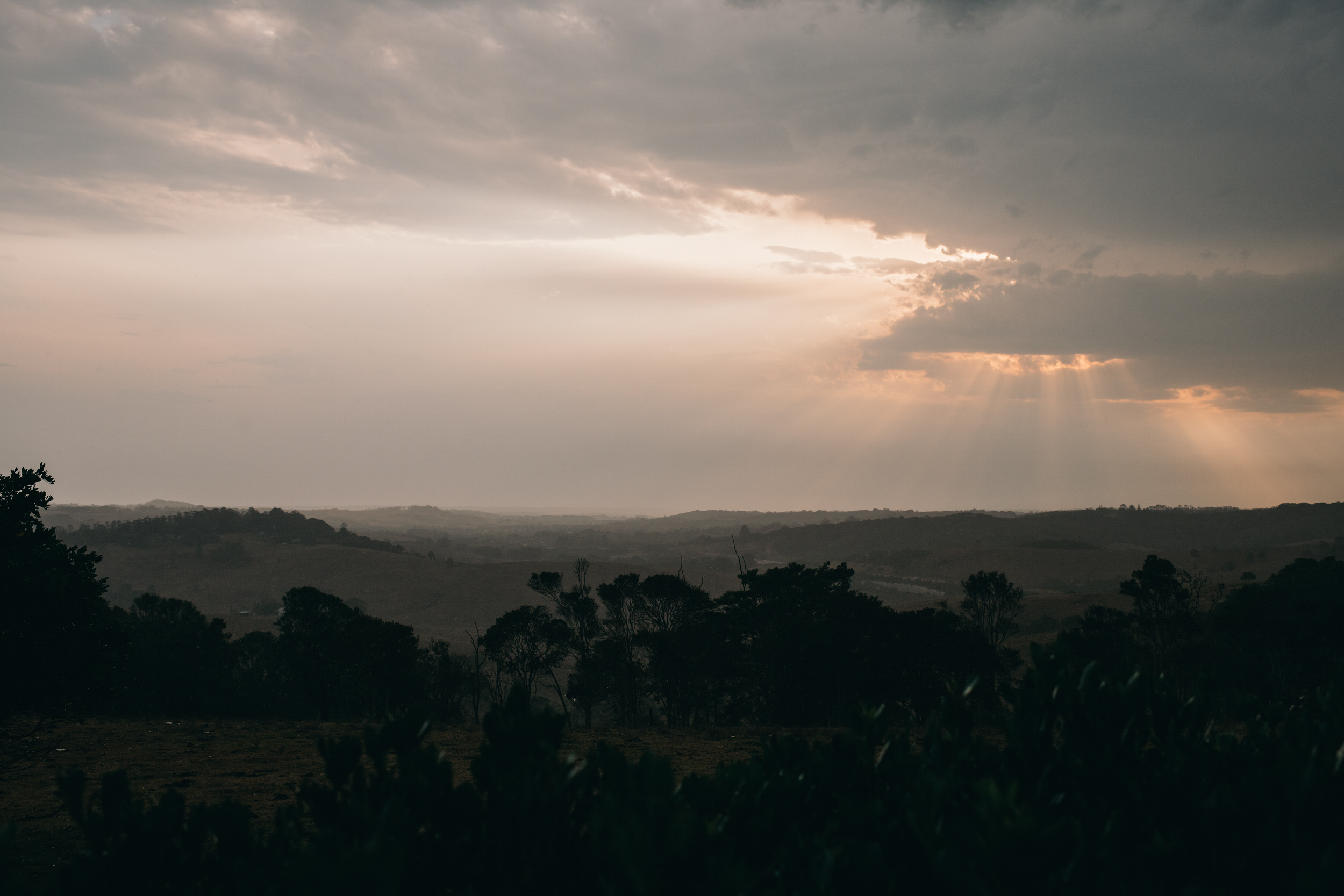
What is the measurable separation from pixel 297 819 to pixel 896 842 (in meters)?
3.66

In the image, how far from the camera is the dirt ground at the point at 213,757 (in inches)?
661

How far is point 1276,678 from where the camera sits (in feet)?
116

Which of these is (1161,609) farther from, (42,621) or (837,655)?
(42,621)

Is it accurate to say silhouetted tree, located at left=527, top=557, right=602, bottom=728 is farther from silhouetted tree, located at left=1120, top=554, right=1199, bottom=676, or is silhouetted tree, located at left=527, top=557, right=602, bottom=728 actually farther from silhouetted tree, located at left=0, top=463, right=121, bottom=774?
silhouetted tree, located at left=1120, top=554, right=1199, bottom=676

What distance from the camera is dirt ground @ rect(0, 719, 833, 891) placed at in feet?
55.1

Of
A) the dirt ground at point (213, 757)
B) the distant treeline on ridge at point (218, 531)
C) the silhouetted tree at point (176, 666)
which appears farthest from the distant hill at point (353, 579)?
the dirt ground at point (213, 757)

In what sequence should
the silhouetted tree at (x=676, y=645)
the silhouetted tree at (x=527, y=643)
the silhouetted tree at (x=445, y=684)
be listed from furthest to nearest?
the silhouetted tree at (x=445, y=684), the silhouetted tree at (x=527, y=643), the silhouetted tree at (x=676, y=645)

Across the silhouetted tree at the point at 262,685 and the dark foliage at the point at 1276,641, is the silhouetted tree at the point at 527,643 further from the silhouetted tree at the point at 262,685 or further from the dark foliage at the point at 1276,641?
the dark foliage at the point at 1276,641

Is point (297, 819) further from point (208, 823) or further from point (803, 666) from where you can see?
point (803, 666)

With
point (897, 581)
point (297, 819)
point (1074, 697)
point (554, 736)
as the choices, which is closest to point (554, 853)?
point (554, 736)

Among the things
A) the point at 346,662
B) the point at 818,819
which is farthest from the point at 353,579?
the point at 818,819

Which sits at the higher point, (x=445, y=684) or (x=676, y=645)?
(x=676, y=645)

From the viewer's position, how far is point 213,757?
2678 cm

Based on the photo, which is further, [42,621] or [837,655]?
[837,655]
